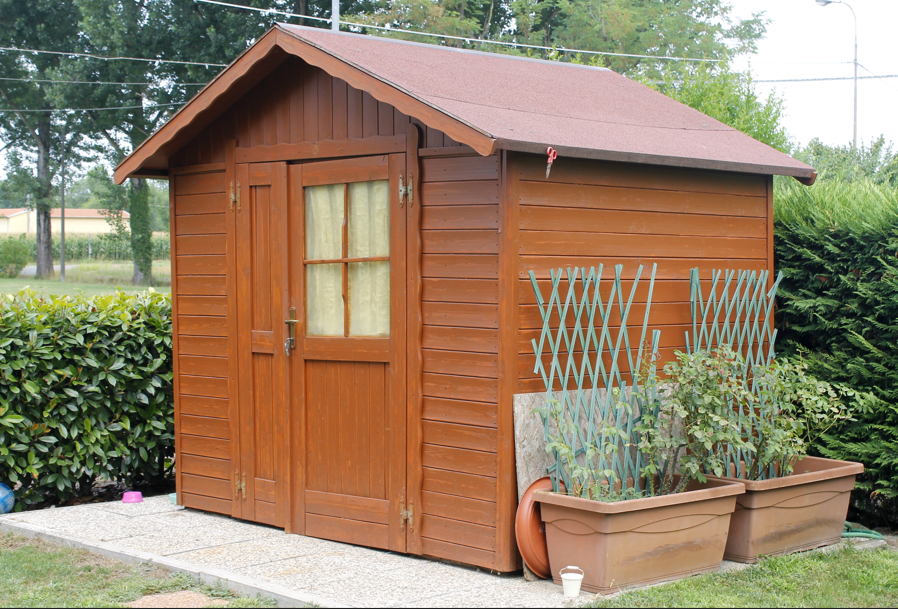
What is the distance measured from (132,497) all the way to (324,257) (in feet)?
8.96

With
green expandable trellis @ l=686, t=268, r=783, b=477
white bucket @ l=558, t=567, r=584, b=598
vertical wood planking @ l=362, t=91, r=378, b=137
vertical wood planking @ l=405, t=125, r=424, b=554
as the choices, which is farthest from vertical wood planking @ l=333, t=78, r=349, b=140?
white bucket @ l=558, t=567, r=584, b=598

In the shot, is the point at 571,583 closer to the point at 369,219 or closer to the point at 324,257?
the point at 369,219

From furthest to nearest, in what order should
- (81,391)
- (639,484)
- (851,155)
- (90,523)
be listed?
1. (851,155)
2. (81,391)
3. (90,523)
4. (639,484)

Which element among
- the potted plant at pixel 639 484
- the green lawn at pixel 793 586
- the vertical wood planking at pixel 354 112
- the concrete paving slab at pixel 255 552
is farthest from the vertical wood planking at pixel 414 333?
the green lawn at pixel 793 586

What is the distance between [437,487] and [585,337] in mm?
1226

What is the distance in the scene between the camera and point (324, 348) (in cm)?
622

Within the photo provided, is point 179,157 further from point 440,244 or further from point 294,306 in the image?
point 440,244

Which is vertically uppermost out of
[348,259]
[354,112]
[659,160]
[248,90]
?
[248,90]

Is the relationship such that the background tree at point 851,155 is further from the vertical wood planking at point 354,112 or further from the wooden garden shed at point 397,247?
the vertical wood planking at point 354,112

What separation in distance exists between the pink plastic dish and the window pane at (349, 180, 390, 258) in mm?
2914

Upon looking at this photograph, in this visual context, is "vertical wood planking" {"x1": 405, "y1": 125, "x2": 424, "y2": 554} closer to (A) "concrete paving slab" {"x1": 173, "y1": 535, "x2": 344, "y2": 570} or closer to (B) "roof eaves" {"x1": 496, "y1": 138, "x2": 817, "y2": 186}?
(A) "concrete paving slab" {"x1": 173, "y1": 535, "x2": 344, "y2": 570}

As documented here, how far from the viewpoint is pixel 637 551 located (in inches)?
197

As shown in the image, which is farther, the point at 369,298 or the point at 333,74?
the point at 369,298

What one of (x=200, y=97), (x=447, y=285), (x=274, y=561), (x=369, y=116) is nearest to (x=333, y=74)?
(x=369, y=116)
